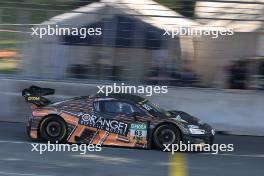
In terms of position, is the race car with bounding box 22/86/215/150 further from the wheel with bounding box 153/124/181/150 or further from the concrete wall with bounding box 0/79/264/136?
the concrete wall with bounding box 0/79/264/136

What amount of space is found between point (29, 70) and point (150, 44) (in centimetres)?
349

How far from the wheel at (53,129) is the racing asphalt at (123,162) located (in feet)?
1.35

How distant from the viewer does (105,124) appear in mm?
13180

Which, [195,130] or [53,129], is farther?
[53,129]

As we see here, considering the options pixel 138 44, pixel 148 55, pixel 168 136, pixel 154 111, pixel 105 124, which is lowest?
pixel 168 136

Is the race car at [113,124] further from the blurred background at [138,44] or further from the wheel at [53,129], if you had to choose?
the blurred background at [138,44]

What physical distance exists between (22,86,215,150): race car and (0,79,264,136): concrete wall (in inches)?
120

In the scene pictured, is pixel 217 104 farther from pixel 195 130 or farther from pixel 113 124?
pixel 113 124

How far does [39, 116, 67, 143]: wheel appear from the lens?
13.4m

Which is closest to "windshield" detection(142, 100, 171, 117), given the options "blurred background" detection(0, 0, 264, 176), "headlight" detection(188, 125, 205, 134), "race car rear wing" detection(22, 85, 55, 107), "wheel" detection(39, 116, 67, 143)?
"headlight" detection(188, 125, 205, 134)

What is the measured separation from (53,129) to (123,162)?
104 inches

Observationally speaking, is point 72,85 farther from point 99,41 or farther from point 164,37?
point 164,37

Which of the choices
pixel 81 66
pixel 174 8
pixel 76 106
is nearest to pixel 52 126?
pixel 76 106

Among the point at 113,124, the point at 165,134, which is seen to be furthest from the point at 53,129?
the point at 165,134
